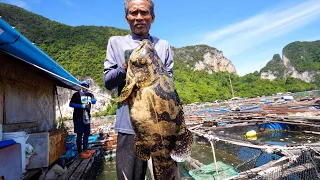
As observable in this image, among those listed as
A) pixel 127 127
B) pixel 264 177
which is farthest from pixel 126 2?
pixel 264 177

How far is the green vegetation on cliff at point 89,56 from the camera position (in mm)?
63469

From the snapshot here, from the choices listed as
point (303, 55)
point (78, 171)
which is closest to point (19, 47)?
point (78, 171)

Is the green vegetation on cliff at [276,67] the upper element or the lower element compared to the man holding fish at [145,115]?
upper

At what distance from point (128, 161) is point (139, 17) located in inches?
54.6

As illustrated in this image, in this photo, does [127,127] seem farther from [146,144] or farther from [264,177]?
[264,177]

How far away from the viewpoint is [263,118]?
14.0 metres

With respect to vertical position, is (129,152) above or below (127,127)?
below

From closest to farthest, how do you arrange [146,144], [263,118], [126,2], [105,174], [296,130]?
[146,144] → [126,2] → [105,174] → [296,130] → [263,118]

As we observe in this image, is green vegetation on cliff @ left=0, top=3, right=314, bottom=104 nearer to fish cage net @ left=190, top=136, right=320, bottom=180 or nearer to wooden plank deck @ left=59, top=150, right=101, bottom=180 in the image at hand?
wooden plank deck @ left=59, top=150, right=101, bottom=180

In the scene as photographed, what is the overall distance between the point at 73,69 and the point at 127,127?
62.1m

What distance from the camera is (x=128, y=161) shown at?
1.90 meters

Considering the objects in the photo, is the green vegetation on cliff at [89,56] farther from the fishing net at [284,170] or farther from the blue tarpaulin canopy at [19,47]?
the fishing net at [284,170]

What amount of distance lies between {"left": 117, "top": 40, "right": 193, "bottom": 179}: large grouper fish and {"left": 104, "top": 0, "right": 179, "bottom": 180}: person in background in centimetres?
15

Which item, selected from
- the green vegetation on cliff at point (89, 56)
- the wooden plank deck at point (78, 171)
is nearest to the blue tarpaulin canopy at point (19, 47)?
the wooden plank deck at point (78, 171)
